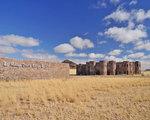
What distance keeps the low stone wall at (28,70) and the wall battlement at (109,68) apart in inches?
704

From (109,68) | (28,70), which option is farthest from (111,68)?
(28,70)

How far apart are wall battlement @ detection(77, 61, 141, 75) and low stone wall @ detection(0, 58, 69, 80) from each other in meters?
17.9

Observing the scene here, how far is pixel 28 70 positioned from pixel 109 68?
99.0 feet

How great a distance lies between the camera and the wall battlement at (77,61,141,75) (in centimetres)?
5688

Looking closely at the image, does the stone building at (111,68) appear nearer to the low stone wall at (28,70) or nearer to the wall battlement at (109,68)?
the wall battlement at (109,68)

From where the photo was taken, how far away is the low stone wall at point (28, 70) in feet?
93.6

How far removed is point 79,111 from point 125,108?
202 cm

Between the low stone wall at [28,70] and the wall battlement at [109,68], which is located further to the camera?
the wall battlement at [109,68]

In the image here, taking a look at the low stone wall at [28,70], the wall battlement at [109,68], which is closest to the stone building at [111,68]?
the wall battlement at [109,68]

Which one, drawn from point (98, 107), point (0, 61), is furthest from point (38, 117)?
point (0, 61)

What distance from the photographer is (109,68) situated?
5875cm

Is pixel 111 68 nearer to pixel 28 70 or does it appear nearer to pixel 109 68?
pixel 109 68

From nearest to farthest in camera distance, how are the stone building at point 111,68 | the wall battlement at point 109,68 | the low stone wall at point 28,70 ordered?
1. the low stone wall at point 28,70
2. the wall battlement at point 109,68
3. the stone building at point 111,68

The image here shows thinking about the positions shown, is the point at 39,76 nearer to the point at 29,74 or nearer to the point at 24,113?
the point at 29,74
